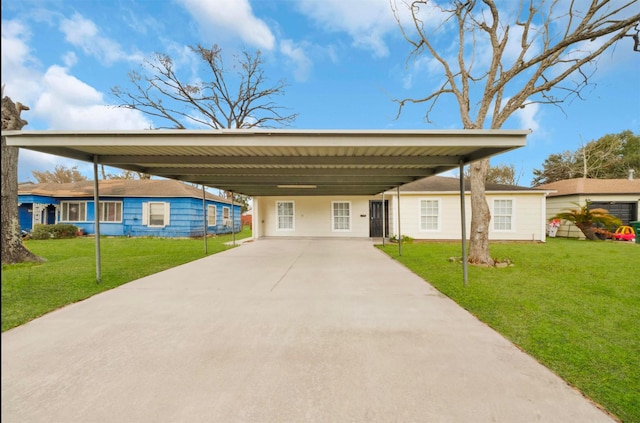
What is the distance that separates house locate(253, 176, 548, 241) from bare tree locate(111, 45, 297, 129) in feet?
30.9

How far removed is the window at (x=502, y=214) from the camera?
504 inches

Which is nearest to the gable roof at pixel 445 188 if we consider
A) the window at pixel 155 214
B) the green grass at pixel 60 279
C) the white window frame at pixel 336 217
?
the white window frame at pixel 336 217

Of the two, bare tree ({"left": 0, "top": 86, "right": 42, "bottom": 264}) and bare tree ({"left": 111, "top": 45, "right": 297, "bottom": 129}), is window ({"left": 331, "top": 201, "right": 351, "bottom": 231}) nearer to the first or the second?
bare tree ({"left": 111, "top": 45, "right": 297, "bottom": 129})

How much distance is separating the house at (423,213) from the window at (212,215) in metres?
4.38

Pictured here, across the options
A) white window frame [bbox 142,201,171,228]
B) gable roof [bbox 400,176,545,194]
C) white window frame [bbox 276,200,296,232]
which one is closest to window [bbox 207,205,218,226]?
white window frame [bbox 142,201,171,228]

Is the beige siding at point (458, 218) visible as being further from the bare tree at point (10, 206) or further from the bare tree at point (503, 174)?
the bare tree at point (503, 174)

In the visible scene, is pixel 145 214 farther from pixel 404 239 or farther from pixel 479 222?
pixel 479 222

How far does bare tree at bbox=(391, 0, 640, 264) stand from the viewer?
6699mm

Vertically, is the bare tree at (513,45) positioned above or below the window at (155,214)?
above

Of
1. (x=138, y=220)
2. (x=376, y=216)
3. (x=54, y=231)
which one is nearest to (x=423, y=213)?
(x=376, y=216)

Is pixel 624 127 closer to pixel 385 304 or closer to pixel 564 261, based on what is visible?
pixel 564 261

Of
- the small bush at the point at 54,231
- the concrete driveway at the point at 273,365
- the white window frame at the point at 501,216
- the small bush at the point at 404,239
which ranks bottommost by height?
the concrete driveway at the point at 273,365

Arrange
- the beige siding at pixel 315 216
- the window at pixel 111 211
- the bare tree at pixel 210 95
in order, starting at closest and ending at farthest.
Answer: the beige siding at pixel 315 216 → the window at pixel 111 211 → the bare tree at pixel 210 95

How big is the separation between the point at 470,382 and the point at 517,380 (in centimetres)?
41
